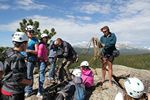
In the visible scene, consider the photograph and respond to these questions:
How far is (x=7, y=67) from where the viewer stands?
6.80 m

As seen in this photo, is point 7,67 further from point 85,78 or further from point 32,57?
point 85,78

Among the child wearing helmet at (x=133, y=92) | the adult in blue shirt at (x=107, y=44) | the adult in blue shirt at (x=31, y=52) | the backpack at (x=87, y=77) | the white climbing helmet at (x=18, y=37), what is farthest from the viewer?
the backpack at (x=87, y=77)

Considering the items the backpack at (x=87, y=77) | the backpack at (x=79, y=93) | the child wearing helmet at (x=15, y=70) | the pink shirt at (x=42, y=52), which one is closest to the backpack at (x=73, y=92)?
the backpack at (x=79, y=93)

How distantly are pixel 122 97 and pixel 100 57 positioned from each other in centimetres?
784

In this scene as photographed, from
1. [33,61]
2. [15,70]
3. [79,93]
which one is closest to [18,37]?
[15,70]

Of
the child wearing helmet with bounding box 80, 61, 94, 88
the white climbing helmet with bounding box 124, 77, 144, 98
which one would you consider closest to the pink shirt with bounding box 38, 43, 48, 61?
the child wearing helmet with bounding box 80, 61, 94, 88

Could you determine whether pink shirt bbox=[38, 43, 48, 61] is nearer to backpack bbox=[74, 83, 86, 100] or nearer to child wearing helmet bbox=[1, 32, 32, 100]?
Answer: backpack bbox=[74, 83, 86, 100]

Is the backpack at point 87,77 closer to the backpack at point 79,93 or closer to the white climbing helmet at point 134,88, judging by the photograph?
the backpack at point 79,93

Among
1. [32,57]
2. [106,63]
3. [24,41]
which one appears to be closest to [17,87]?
[24,41]

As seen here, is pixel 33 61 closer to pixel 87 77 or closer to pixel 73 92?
pixel 73 92

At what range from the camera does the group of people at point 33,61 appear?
6.78m

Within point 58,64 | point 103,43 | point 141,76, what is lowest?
point 141,76

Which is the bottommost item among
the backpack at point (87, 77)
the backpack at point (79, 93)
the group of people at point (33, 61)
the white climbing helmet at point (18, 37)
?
the backpack at point (79, 93)

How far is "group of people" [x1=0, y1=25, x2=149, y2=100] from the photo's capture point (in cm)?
678
